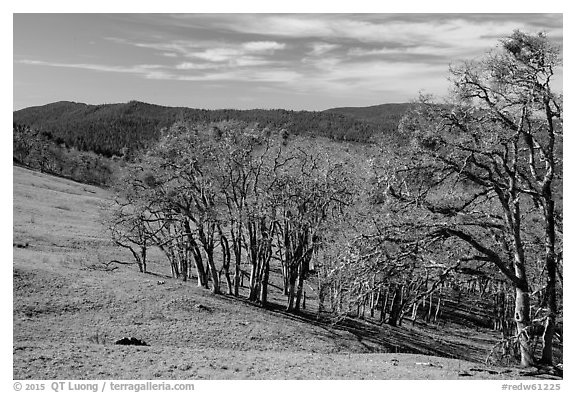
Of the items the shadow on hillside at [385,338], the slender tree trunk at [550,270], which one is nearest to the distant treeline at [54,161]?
the shadow on hillside at [385,338]

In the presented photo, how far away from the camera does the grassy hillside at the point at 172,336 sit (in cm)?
1437

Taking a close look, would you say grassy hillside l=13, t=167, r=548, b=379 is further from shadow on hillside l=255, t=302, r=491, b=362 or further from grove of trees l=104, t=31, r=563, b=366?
grove of trees l=104, t=31, r=563, b=366

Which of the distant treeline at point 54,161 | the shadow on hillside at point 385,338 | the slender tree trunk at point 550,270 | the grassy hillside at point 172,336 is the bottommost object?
the shadow on hillside at point 385,338

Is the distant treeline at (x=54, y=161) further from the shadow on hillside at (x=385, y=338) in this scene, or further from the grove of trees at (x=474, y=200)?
the grove of trees at (x=474, y=200)

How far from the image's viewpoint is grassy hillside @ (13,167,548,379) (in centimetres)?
1437

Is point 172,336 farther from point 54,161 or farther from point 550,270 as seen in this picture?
point 54,161

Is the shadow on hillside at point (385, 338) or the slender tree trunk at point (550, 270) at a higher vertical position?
the slender tree trunk at point (550, 270)

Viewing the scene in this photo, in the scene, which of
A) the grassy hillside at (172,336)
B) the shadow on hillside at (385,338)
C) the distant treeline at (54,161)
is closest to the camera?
the grassy hillside at (172,336)

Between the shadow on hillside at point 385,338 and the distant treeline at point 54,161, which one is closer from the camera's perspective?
the shadow on hillside at point 385,338

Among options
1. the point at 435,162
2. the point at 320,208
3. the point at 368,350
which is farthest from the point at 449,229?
the point at 320,208

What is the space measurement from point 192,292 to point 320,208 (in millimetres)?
9341

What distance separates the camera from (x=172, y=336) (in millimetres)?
23219

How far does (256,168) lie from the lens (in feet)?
101
